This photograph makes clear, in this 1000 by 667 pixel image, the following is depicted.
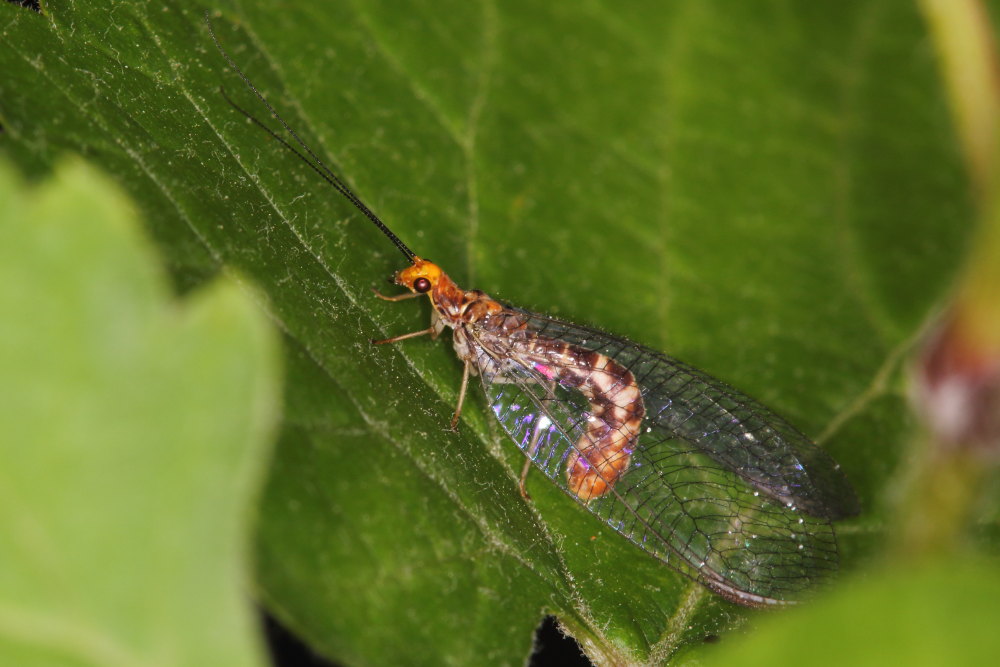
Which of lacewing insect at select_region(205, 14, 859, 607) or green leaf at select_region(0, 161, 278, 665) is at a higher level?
lacewing insect at select_region(205, 14, 859, 607)

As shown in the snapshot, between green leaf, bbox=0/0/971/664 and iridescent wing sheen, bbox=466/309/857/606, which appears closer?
green leaf, bbox=0/0/971/664

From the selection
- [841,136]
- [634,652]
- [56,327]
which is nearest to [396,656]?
[634,652]

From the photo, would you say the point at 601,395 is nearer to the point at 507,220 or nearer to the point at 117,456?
the point at 507,220

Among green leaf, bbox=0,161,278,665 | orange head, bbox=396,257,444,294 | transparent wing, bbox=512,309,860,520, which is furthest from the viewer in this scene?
orange head, bbox=396,257,444,294

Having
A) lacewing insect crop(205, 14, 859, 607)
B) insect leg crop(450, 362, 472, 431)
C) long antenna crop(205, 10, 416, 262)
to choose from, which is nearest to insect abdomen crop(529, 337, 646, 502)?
lacewing insect crop(205, 14, 859, 607)

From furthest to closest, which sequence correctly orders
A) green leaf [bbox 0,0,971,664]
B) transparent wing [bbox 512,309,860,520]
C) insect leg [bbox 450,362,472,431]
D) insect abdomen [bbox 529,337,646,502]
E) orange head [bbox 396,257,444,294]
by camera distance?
insect abdomen [bbox 529,337,646,502]
orange head [bbox 396,257,444,294]
transparent wing [bbox 512,309,860,520]
insect leg [bbox 450,362,472,431]
green leaf [bbox 0,0,971,664]

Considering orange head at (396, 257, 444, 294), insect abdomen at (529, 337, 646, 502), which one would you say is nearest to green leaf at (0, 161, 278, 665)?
orange head at (396, 257, 444, 294)

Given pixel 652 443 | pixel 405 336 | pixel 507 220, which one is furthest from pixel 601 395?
pixel 405 336

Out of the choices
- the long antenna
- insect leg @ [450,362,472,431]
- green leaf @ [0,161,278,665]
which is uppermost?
the long antenna

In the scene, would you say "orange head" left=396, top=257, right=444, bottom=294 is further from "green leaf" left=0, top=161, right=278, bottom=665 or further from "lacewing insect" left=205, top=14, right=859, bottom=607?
"green leaf" left=0, top=161, right=278, bottom=665
